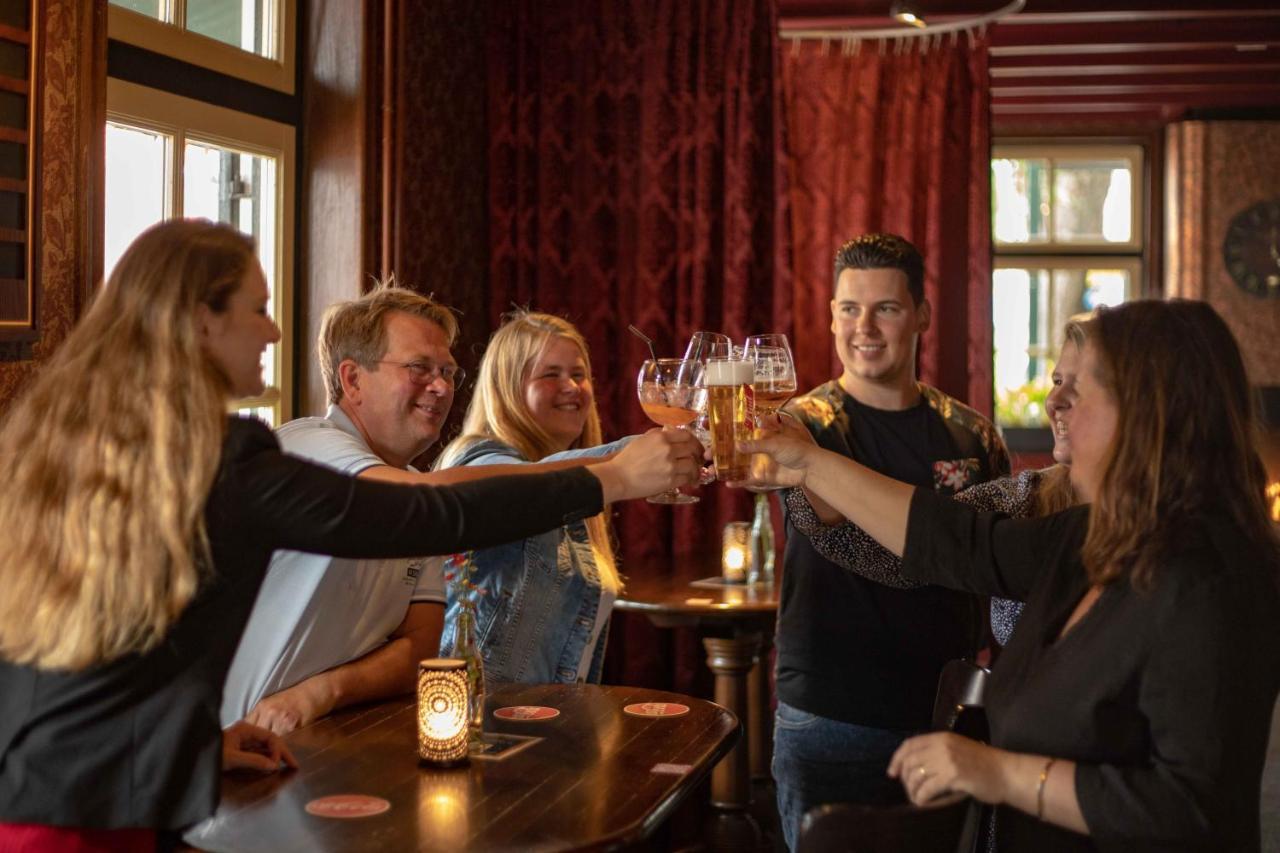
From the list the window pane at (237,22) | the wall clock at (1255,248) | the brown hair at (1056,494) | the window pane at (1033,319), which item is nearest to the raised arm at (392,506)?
the brown hair at (1056,494)

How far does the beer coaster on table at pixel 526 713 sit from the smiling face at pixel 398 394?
56cm

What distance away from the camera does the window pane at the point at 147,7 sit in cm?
311

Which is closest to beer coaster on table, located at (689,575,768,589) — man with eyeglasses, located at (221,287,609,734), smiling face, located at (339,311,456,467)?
man with eyeglasses, located at (221,287,609,734)

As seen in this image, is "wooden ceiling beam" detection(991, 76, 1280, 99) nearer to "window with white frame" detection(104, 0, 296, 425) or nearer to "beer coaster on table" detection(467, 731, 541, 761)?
"window with white frame" detection(104, 0, 296, 425)

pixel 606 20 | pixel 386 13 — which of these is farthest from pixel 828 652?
pixel 606 20

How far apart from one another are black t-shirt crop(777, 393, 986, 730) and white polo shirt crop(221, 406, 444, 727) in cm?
81

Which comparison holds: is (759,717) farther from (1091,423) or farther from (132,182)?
(1091,423)

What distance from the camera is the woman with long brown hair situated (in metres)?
1.54

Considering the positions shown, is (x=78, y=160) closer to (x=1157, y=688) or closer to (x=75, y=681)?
(x=75, y=681)

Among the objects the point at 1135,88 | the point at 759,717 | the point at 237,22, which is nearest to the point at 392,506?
the point at 237,22

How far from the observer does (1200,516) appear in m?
1.63

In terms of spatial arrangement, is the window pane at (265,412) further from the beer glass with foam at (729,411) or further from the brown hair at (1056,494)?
the brown hair at (1056,494)

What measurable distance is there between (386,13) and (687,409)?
206cm

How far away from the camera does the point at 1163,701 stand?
1548 millimetres
